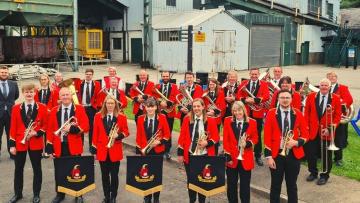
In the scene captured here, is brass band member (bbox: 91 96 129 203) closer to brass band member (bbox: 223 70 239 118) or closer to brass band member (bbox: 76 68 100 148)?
brass band member (bbox: 76 68 100 148)

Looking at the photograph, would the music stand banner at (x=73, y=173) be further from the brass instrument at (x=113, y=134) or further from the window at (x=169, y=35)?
the window at (x=169, y=35)

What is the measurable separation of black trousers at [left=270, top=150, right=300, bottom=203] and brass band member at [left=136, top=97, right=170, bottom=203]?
199cm

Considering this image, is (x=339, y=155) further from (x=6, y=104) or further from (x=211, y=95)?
(x=6, y=104)

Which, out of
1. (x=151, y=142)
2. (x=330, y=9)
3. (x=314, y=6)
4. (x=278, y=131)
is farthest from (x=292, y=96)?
(x=330, y=9)

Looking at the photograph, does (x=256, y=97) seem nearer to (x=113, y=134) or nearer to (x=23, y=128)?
(x=113, y=134)

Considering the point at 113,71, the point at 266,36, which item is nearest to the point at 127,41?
the point at 266,36

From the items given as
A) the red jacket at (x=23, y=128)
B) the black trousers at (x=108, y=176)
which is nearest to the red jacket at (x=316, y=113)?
the black trousers at (x=108, y=176)

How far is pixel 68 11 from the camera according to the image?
30062 millimetres

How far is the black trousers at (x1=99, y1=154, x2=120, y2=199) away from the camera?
737 cm

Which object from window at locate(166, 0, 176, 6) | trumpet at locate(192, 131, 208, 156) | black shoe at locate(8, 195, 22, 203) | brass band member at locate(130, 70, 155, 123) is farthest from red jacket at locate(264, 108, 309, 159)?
window at locate(166, 0, 176, 6)

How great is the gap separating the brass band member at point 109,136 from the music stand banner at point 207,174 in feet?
4.67

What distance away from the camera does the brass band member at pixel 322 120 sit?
846cm

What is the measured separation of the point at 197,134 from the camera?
23.4 ft

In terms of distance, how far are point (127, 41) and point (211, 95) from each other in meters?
30.2
